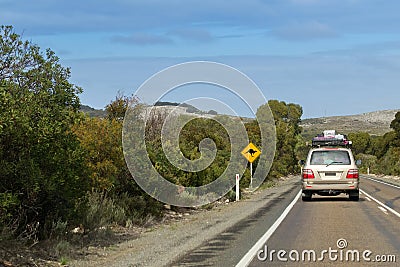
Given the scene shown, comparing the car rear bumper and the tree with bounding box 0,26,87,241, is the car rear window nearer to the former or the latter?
the car rear bumper

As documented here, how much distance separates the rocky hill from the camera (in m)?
167

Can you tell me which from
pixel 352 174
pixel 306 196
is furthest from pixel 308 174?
pixel 352 174

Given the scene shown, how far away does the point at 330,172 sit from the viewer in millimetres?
23969

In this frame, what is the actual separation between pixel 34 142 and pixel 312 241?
6018 mm

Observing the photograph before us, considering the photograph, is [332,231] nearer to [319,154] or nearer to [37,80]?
[37,80]

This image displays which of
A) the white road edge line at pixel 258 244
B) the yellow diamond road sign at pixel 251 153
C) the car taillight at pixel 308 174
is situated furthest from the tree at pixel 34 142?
the yellow diamond road sign at pixel 251 153

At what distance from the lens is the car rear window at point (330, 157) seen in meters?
24.2

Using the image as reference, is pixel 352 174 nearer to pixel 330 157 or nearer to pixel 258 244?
pixel 330 157

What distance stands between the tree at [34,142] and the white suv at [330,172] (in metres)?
12.9

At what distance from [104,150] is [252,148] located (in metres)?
16.5

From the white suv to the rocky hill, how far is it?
138322 mm

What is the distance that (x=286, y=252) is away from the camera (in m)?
11.8

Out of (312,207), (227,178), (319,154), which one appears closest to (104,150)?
(312,207)

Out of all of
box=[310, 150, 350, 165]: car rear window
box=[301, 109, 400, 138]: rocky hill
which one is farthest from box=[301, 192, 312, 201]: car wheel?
box=[301, 109, 400, 138]: rocky hill
